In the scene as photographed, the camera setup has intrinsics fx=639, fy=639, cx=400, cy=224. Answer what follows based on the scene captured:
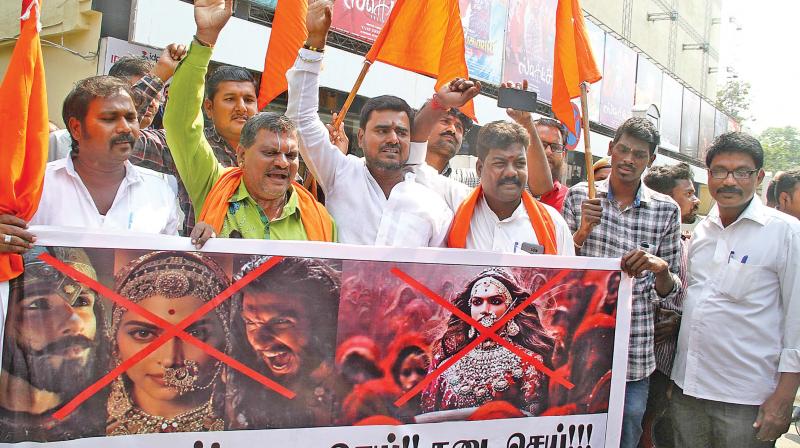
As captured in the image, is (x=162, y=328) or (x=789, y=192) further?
(x=789, y=192)

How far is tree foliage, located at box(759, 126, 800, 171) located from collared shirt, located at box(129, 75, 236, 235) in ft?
136

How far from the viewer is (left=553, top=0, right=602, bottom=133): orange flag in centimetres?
298

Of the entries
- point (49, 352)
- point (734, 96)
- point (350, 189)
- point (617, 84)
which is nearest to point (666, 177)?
point (350, 189)

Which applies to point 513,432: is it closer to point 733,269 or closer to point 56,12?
point 733,269

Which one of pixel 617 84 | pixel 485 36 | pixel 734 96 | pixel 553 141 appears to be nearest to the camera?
pixel 553 141

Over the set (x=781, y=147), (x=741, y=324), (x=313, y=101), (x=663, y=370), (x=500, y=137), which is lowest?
(x=663, y=370)

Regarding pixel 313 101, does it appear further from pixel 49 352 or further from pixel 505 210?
pixel 49 352

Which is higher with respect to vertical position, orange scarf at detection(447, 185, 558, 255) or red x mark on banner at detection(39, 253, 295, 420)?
orange scarf at detection(447, 185, 558, 255)

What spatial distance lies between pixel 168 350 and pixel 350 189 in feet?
3.63

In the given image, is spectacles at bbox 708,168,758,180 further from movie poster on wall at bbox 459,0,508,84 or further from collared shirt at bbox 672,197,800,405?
movie poster on wall at bbox 459,0,508,84

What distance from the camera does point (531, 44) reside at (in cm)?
1503

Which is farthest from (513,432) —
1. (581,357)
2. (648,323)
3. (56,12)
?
(56,12)

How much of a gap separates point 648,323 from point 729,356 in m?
0.34

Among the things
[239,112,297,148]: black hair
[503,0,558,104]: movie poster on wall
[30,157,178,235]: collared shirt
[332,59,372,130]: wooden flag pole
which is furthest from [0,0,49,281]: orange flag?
[503,0,558,104]: movie poster on wall
